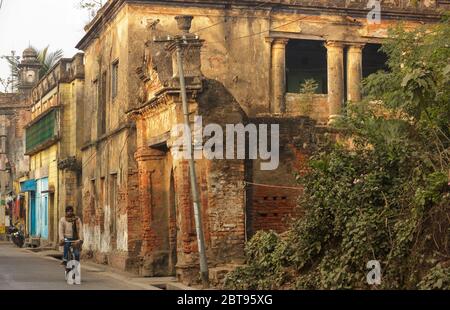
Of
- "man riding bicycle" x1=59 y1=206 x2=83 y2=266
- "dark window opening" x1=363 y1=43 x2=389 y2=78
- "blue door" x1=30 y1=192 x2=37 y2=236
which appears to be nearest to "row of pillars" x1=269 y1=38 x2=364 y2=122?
"dark window opening" x1=363 y1=43 x2=389 y2=78

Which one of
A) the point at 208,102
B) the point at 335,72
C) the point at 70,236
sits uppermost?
the point at 335,72

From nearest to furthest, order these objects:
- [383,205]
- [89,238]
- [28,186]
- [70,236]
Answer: [383,205]
[70,236]
[89,238]
[28,186]

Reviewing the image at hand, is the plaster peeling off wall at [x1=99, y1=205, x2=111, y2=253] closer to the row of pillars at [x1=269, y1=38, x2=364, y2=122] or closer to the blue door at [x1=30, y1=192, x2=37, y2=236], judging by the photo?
the row of pillars at [x1=269, y1=38, x2=364, y2=122]

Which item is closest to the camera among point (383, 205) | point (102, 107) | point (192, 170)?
point (383, 205)

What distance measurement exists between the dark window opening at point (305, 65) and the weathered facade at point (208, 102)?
38mm

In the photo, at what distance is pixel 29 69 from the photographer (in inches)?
2053

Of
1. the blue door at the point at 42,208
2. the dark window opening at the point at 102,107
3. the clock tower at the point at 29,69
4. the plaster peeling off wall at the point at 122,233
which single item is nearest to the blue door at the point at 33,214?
the blue door at the point at 42,208

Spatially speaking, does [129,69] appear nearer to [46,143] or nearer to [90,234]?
[90,234]

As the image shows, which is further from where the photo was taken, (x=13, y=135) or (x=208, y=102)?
(x=13, y=135)

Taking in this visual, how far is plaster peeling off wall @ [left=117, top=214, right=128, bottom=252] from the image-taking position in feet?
78.2

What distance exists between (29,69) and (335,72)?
2997cm

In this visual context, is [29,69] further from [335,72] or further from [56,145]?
[335,72]

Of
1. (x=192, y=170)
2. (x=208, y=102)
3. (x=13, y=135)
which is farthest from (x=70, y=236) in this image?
(x=13, y=135)

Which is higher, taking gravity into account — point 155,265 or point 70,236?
point 70,236
